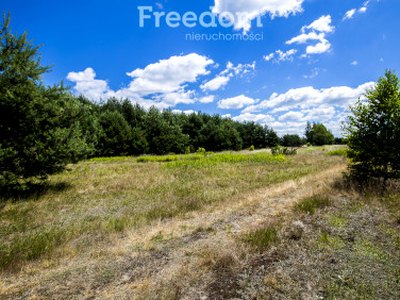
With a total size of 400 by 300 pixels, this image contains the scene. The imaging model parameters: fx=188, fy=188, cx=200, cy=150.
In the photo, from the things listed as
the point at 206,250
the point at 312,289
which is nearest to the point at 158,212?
the point at 206,250

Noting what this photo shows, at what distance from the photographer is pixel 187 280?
3.47 meters

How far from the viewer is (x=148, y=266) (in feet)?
13.2

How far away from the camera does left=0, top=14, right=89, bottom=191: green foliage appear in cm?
882

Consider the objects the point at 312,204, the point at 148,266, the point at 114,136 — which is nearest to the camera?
the point at 148,266

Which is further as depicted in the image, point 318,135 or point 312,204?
point 318,135

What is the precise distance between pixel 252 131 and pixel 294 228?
193ft

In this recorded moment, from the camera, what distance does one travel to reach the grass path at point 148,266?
10.9 feet

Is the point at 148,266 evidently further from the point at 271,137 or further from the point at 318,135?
the point at 318,135

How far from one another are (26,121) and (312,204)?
542 inches

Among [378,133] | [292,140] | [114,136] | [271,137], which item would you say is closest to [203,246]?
[378,133]

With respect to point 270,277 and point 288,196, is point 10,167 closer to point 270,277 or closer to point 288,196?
point 270,277

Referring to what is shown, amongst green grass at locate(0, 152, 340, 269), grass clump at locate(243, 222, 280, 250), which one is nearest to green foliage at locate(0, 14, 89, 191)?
green grass at locate(0, 152, 340, 269)

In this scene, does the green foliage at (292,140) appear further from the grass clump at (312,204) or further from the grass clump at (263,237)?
the grass clump at (263,237)

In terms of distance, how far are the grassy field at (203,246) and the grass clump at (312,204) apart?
0.04m
